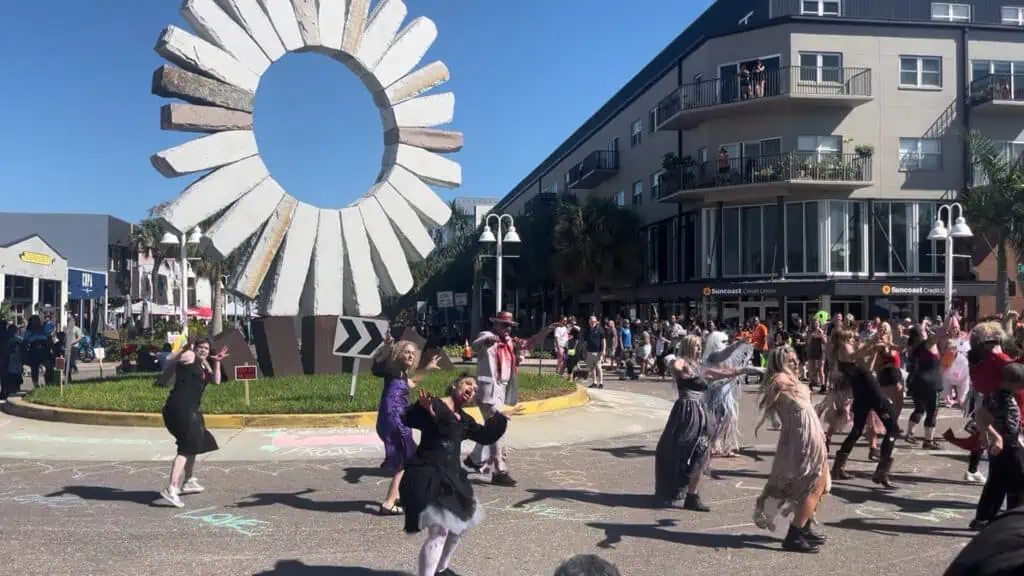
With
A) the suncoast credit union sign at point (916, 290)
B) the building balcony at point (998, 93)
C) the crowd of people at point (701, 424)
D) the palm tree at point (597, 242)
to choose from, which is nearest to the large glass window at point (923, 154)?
the building balcony at point (998, 93)

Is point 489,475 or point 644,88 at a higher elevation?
point 644,88

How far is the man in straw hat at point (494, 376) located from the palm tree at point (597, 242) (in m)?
30.9

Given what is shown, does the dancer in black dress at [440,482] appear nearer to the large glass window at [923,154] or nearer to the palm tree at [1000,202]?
the palm tree at [1000,202]

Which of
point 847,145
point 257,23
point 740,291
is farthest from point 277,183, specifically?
point 847,145

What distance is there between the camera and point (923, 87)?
33406mm

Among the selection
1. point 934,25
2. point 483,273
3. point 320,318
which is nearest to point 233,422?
point 320,318

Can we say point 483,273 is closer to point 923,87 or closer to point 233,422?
point 923,87

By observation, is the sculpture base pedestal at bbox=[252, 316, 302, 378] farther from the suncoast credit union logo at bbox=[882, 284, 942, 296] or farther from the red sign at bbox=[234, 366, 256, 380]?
the suncoast credit union logo at bbox=[882, 284, 942, 296]

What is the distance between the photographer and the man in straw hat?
28.0ft

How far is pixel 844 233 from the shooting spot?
33.6 m

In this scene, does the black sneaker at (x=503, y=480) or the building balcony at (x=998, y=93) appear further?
the building balcony at (x=998, y=93)

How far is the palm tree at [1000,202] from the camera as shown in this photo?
28.3m

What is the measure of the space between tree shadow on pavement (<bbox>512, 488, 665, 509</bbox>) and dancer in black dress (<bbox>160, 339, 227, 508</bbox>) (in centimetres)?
298

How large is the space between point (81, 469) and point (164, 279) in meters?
64.5
